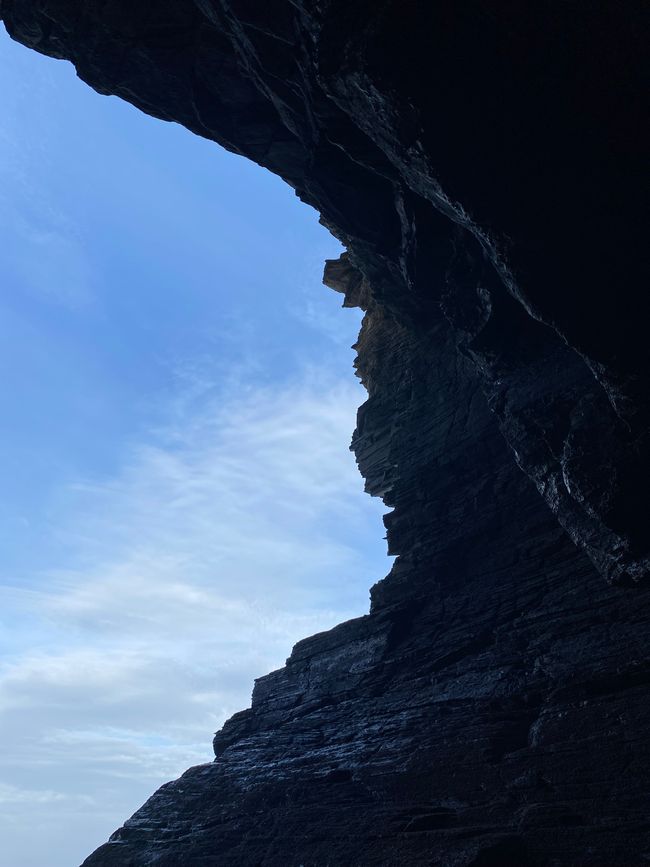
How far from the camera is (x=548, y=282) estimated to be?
19875 mm

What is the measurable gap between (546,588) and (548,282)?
1269cm

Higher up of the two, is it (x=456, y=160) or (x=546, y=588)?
(x=456, y=160)

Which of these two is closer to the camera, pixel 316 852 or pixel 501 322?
pixel 316 852

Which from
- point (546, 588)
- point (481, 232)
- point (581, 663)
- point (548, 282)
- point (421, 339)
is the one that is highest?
point (421, 339)

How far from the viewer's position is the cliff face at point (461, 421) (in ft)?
57.7

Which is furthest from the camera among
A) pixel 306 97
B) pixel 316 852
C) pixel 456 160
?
pixel 306 97

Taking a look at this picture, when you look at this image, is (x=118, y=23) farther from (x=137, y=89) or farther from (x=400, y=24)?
(x=400, y=24)

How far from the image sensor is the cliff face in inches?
692

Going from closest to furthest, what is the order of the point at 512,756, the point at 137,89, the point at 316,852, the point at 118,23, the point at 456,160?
the point at 456,160, the point at 512,756, the point at 316,852, the point at 118,23, the point at 137,89

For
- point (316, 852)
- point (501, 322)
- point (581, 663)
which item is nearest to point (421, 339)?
point (501, 322)

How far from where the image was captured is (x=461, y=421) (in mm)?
32969

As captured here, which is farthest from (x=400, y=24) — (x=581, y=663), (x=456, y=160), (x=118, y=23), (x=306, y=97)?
(x=581, y=663)

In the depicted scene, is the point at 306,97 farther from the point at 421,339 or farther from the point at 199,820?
the point at 199,820

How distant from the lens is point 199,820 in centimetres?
2923
